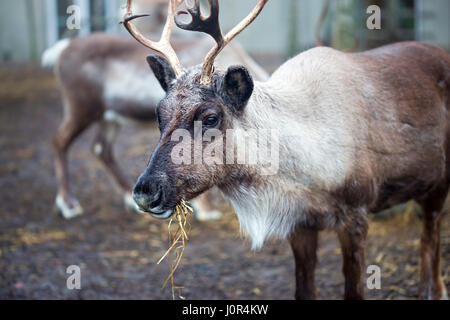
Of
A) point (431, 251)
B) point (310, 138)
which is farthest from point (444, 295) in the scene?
point (310, 138)

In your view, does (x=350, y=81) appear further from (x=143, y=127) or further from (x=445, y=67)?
(x=143, y=127)

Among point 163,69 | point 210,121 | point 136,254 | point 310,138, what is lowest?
point 136,254

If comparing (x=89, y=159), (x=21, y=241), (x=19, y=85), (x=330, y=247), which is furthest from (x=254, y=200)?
(x=19, y=85)

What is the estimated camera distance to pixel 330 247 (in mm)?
4652

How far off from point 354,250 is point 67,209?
352cm

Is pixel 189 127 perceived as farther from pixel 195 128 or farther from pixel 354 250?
pixel 354 250

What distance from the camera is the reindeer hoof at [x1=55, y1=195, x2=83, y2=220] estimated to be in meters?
5.71

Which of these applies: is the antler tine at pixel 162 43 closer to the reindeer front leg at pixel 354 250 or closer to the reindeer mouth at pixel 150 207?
the reindeer mouth at pixel 150 207

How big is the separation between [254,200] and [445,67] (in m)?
1.56

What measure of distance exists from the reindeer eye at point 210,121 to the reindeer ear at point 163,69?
1.12 feet

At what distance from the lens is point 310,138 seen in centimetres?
298

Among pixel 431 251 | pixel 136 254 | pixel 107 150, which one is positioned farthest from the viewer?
pixel 107 150

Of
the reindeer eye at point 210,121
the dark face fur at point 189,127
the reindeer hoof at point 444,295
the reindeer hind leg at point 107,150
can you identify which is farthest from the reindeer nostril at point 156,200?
the reindeer hind leg at point 107,150

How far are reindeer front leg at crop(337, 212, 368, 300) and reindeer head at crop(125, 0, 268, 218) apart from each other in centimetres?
71
